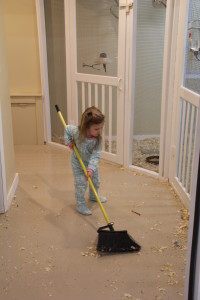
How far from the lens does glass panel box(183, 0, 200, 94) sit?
91.7 inches

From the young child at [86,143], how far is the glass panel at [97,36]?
3.62 ft

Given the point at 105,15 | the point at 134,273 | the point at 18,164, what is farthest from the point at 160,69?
the point at 134,273

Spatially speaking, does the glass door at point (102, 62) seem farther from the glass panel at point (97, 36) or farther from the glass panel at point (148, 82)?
the glass panel at point (148, 82)

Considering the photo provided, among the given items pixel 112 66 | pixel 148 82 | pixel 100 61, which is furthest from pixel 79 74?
pixel 148 82

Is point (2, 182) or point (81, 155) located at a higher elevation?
point (81, 155)

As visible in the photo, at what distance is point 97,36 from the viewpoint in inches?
132

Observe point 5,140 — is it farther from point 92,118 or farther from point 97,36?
point 97,36

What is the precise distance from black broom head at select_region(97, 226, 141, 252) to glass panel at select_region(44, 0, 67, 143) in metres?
2.23

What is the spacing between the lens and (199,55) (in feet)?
7.71

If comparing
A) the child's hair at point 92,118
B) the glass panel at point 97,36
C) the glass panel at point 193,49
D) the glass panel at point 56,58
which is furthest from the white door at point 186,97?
the glass panel at point 56,58

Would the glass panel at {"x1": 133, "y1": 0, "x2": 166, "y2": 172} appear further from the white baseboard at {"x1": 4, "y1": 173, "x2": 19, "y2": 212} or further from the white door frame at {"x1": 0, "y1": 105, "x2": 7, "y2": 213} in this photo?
the white door frame at {"x1": 0, "y1": 105, "x2": 7, "y2": 213}

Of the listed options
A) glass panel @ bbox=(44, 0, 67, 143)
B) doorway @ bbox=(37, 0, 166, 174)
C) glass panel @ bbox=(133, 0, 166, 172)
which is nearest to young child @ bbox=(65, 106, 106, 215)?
doorway @ bbox=(37, 0, 166, 174)

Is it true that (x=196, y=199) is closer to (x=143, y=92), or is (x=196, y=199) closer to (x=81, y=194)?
(x=81, y=194)

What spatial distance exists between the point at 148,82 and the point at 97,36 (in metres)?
0.69
